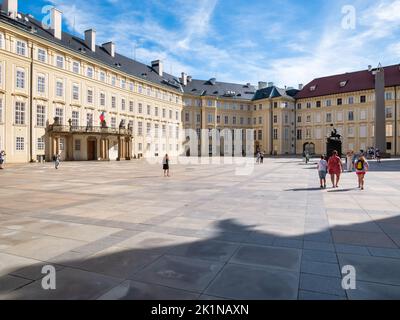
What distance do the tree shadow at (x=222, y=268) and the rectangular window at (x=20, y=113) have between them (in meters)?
37.6

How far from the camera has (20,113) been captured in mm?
37125

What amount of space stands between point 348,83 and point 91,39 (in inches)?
2215

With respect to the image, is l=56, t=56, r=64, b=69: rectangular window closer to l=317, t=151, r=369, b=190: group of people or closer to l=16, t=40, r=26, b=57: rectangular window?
l=16, t=40, r=26, b=57: rectangular window

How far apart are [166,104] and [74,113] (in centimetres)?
2435

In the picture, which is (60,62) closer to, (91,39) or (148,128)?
(91,39)

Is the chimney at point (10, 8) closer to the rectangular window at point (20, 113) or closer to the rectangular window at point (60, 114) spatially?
the rectangular window at point (20, 113)

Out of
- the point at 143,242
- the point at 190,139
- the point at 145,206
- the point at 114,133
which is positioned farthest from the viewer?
the point at 190,139

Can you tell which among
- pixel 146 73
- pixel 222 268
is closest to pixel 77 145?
pixel 146 73

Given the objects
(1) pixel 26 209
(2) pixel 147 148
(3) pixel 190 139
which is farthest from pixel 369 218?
(3) pixel 190 139

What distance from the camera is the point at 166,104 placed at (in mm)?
65688

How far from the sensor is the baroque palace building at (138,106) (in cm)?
3741

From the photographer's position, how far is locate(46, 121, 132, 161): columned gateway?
40.8 m

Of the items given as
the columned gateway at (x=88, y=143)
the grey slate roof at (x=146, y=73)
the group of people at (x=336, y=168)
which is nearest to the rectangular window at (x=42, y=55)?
the grey slate roof at (x=146, y=73)
